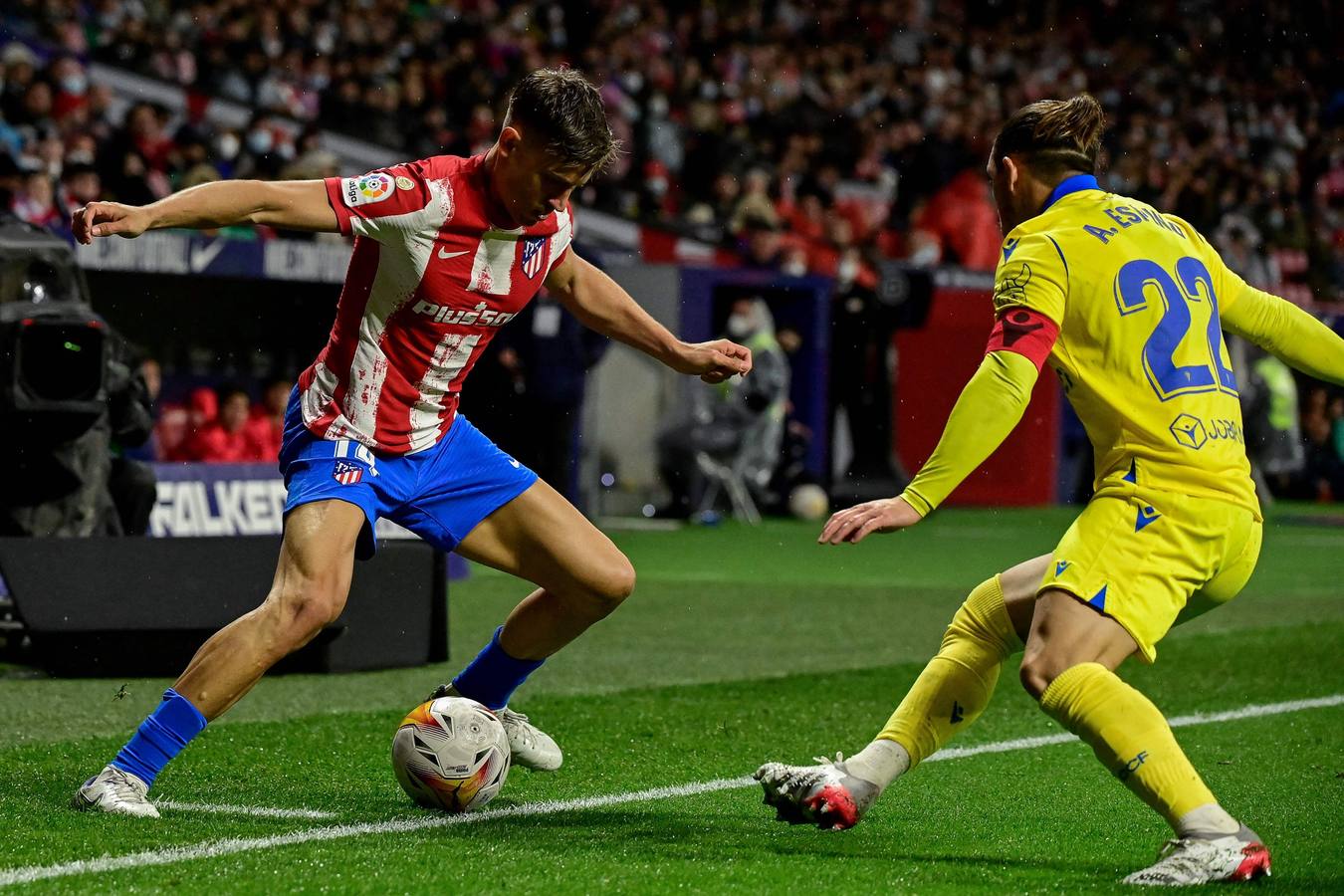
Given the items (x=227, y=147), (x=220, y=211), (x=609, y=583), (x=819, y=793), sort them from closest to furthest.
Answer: (x=220, y=211) → (x=819, y=793) → (x=609, y=583) → (x=227, y=147)

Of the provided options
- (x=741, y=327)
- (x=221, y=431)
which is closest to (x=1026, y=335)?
(x=221, y=431)

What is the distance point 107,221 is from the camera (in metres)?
4.67

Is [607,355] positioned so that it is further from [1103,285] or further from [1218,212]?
[1103,285]

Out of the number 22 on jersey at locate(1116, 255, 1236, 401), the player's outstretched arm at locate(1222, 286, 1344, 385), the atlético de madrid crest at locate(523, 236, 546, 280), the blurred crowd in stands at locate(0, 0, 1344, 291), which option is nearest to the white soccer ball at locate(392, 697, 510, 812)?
the atlético de madrid crest at locate(523, 236, 546, 280)

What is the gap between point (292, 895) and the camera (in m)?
4.23

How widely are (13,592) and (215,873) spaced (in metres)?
3.61

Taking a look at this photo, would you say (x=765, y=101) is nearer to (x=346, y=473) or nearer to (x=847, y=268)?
(x=847, y=268)

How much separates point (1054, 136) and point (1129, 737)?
1409 millimetres

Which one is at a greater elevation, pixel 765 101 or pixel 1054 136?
pixel 1054 136

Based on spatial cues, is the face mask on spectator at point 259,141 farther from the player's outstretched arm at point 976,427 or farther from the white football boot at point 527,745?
the player's outstretched arm at point 976,427

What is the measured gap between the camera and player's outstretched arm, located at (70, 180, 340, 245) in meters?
4.64

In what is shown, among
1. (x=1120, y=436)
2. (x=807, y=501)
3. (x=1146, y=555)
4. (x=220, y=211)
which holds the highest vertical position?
(x=220, y=211)

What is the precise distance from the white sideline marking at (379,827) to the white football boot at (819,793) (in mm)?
732

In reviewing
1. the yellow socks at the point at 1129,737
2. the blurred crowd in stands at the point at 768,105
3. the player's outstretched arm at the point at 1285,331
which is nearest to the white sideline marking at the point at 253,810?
the yellow socks at the point at 1129,737
